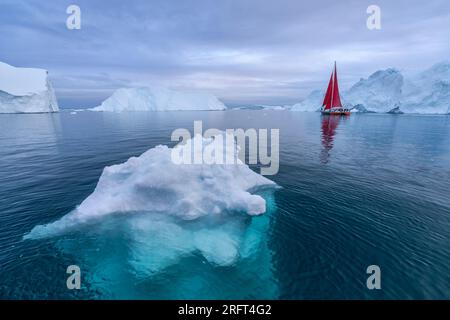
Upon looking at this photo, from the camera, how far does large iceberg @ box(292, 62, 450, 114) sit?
373ft

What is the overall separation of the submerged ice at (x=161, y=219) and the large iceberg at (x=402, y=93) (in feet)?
514

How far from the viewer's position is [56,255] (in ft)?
31.7

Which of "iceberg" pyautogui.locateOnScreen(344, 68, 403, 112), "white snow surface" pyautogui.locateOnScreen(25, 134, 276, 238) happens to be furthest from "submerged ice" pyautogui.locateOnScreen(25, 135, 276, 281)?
"iceberg" pyautogui.locateOnScreen(344, 68, 403, 112)

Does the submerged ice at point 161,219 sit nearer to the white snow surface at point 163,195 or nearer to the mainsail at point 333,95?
the white snow surface at point 163,195

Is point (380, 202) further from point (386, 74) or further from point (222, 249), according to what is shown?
point (386, 74)

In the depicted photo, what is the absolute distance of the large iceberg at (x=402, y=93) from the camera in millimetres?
113625

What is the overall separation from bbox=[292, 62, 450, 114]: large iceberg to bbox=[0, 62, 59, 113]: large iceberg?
219 metres

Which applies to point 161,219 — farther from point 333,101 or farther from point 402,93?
point 402,93

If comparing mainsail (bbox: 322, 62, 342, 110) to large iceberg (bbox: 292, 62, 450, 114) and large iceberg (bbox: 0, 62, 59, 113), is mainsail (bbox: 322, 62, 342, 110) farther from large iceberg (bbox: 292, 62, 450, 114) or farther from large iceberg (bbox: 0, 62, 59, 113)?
large iceberg (bbox: 0, 62, 59, 113)

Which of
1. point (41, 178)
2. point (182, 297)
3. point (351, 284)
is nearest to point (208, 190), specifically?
point (182, 297)

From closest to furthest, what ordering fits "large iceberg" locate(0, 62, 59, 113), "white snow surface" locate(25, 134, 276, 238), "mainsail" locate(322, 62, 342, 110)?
"white snow surface" locate(25, 134, 276, 238), "mainsail" locate(322, 62, 342, 110), "large iceberg" locate(0, 62, 59, 113)

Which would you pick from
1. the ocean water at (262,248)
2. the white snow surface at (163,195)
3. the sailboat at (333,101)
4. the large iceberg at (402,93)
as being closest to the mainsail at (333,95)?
the sailboat at (333,101)
